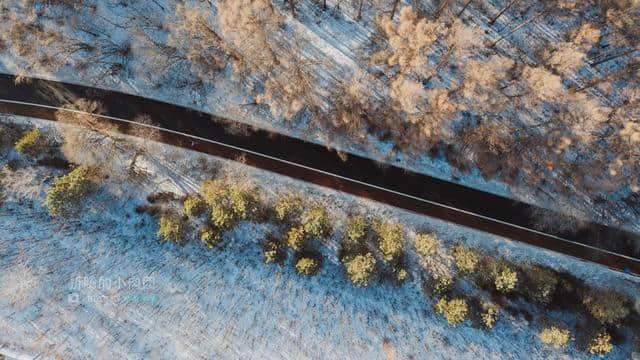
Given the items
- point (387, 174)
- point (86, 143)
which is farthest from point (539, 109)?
point (86, 143)

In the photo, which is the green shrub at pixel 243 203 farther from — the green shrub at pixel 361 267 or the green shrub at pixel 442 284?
the green shrub at pixel 442 284

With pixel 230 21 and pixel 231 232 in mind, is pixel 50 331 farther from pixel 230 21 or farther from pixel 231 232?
pixel 230 21

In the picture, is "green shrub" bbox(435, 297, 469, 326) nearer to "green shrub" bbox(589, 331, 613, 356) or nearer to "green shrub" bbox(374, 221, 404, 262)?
"green shrub" bbox(374, 221, 404, 262)

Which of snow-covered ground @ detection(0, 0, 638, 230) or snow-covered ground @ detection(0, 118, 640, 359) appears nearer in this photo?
snow-covered ground @ detection(0, 118, 640, 359)

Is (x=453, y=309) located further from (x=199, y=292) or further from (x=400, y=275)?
(x=199, y=292)

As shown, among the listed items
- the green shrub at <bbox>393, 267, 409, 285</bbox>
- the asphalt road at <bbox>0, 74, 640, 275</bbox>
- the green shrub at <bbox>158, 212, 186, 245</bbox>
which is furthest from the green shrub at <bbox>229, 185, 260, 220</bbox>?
the green shrub at <bbox>393, 267, 409, 285</bbox>

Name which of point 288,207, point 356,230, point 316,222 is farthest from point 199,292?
point 356,230
